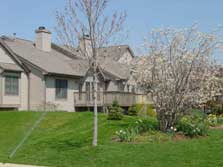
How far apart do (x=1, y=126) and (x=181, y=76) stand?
10.9 metres

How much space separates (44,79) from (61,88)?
8.06ft

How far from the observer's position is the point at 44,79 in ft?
114

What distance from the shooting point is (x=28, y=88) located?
3506cm

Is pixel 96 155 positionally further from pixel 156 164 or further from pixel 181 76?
Answer: pixel 181 76

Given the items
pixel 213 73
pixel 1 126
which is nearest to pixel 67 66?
pixel 1 126

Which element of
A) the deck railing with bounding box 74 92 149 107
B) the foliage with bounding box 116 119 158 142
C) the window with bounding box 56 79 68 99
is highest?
the window with bounding box 56 79 68 99

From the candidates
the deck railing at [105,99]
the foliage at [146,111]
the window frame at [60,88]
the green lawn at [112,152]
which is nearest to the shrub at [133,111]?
the foliage at [146,111]

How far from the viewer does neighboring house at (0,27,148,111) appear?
3356cm

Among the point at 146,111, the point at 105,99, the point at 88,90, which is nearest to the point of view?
the point at 146,111

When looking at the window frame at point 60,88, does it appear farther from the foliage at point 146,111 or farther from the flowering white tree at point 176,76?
the flowering white tree at point 176,76

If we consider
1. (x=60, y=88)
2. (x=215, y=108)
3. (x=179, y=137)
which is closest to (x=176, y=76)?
(x=179, y=137)

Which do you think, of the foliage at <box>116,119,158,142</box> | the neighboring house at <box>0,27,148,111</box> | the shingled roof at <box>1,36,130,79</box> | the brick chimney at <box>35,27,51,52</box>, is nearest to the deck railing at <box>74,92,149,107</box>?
the neighboring house at <box>0,27,148,111</box>

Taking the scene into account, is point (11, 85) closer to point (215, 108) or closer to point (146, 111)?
point (146, 111)

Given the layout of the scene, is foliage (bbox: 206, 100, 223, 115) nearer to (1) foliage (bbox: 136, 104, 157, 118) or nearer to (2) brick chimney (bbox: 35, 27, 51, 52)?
(1) foliage (bbox: 136, 104, 157, 118)
